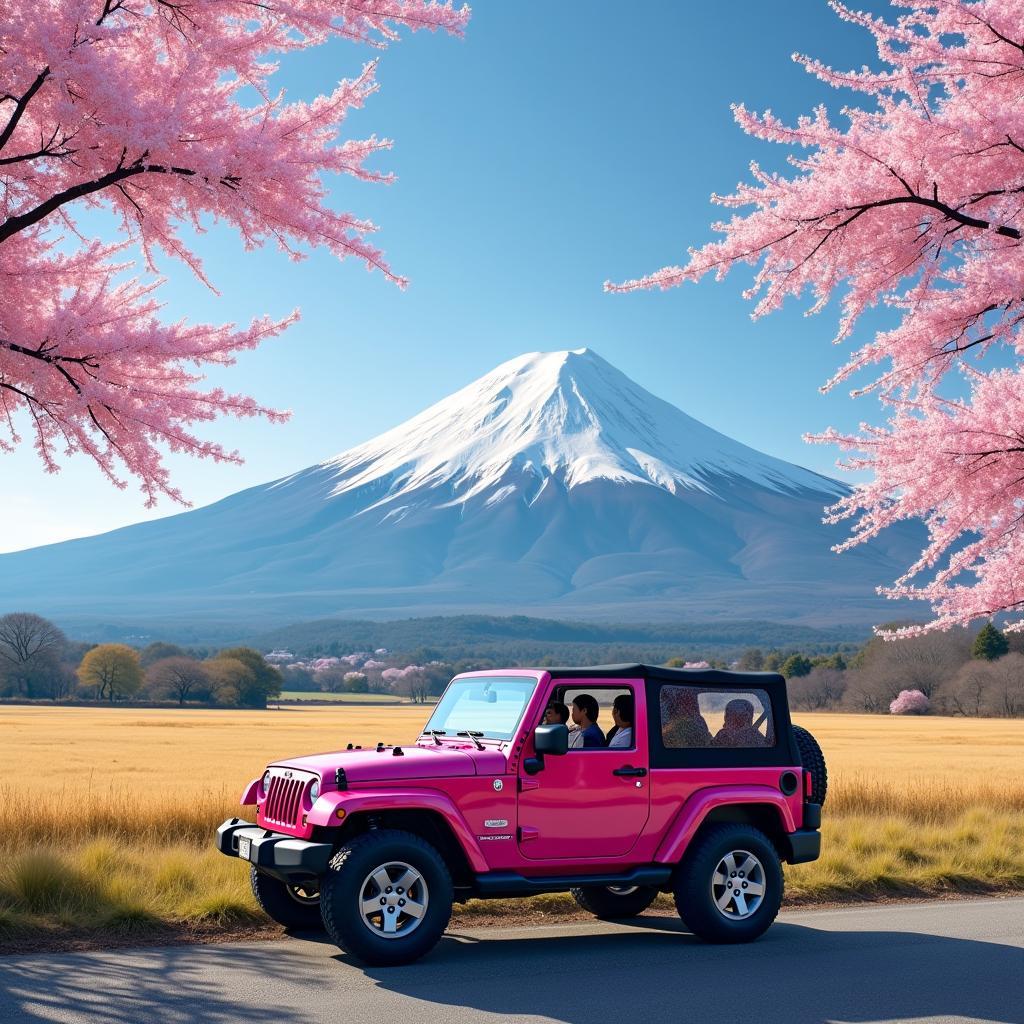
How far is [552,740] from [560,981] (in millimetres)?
1605

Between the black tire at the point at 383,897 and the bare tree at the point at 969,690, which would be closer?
the black tire at the point at 383,897

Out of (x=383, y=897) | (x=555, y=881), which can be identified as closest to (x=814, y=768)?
(x=555, y=881)

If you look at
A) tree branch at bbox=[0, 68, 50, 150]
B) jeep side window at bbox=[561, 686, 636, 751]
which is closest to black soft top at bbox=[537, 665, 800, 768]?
jeep side window at bbox=[561, 686, 636, 751]

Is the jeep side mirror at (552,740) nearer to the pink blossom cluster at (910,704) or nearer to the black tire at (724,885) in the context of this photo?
the black tire at (724,885)

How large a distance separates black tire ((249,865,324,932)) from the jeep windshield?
1599 millimetres

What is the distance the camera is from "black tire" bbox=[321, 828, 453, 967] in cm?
896

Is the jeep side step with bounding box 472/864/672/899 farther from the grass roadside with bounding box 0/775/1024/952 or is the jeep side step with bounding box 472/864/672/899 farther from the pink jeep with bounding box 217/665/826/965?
the grass roadside with bounding box 0/775/1024/952

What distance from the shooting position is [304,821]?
30.8 ft

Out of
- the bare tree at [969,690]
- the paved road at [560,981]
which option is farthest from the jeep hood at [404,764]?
the bare tree at [969,690]

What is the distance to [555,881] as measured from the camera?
9.84 m

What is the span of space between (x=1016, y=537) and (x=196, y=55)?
9428 mm

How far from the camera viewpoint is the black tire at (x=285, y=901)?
34.4ft

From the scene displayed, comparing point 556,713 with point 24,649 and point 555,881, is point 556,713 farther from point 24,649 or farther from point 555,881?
point 24,649

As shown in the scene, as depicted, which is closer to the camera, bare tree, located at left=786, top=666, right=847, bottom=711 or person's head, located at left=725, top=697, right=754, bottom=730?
person's head, located at left=725, top=697, right=754, bottom=730
